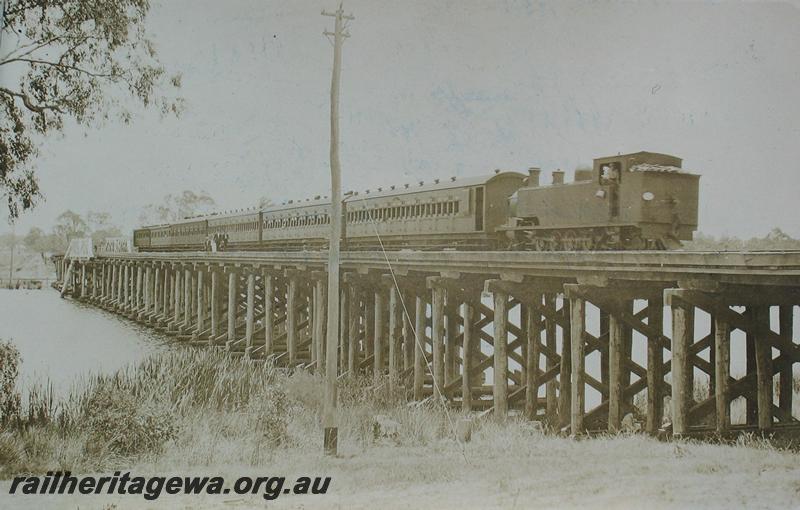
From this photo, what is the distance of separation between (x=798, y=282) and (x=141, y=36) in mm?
10511

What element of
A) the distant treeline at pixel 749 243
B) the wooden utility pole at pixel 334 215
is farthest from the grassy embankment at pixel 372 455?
the distant treeline at pixel 749 243

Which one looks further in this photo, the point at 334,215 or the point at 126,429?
the point at 334,215

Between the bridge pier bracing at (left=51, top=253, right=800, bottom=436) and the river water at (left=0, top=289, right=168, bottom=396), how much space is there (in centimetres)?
395

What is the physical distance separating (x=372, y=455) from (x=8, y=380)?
590cm

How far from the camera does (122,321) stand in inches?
1184

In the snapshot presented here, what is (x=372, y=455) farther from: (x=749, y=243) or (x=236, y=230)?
(x=236, y=230)

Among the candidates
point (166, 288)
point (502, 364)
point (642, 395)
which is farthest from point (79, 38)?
point (166, 288)

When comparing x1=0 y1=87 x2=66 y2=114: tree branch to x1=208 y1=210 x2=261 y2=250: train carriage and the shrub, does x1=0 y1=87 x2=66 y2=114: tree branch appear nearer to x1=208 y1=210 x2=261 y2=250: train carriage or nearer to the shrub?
the shrub

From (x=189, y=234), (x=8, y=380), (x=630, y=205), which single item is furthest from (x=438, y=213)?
(x=189, y=234)

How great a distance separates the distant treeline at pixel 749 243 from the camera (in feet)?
31.7

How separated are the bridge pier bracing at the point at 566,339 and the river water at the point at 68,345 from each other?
155 inches

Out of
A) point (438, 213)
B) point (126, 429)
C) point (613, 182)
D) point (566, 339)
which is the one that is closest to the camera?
point (126, 429)

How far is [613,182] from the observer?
1120 centimetres

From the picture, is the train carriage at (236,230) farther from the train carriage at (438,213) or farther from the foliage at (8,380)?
the foliage at (8,380)
